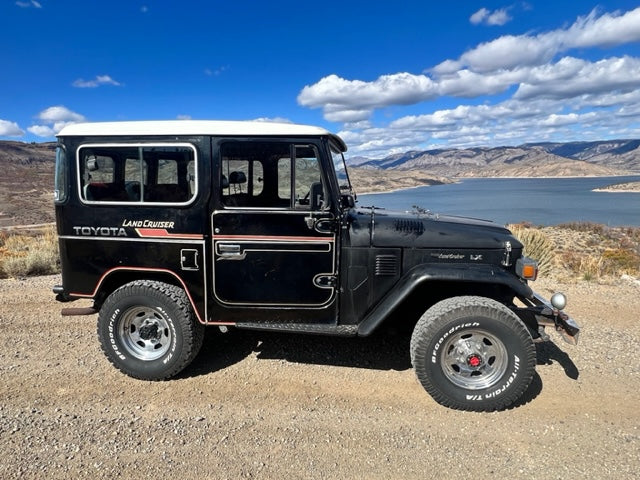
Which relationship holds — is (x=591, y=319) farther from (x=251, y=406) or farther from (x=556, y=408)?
(x=251, y=406)

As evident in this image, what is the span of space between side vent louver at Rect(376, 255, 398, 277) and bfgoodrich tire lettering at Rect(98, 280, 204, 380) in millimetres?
1828

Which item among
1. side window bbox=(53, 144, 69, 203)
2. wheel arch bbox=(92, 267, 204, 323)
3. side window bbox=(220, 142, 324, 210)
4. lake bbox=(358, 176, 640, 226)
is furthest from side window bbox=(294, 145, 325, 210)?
side window bbox=(53, 144, 69, 203)

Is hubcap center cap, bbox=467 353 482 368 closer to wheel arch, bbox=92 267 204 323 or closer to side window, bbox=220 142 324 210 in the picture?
side window, bbox=220 142 324 210

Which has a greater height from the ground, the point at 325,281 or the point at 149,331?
the point at 325,281

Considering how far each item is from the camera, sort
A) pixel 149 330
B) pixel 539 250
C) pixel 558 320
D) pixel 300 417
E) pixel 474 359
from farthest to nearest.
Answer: pixel 539 250
pixel 149 330
pixel 558 320
pixel 474 359
pixel 300 417

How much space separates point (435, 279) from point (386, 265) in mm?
446

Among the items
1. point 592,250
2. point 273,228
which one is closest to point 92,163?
point 273,228

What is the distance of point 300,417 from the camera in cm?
358

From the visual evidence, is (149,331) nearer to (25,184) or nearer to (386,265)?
(386,265)

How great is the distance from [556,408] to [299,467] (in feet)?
7.52

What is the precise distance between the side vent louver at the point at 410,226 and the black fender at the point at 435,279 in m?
0.32

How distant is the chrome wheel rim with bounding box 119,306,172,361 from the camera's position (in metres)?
4.18

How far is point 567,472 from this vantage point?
2.93m

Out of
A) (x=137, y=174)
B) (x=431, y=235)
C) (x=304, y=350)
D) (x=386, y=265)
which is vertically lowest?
(x=304, y=350)
